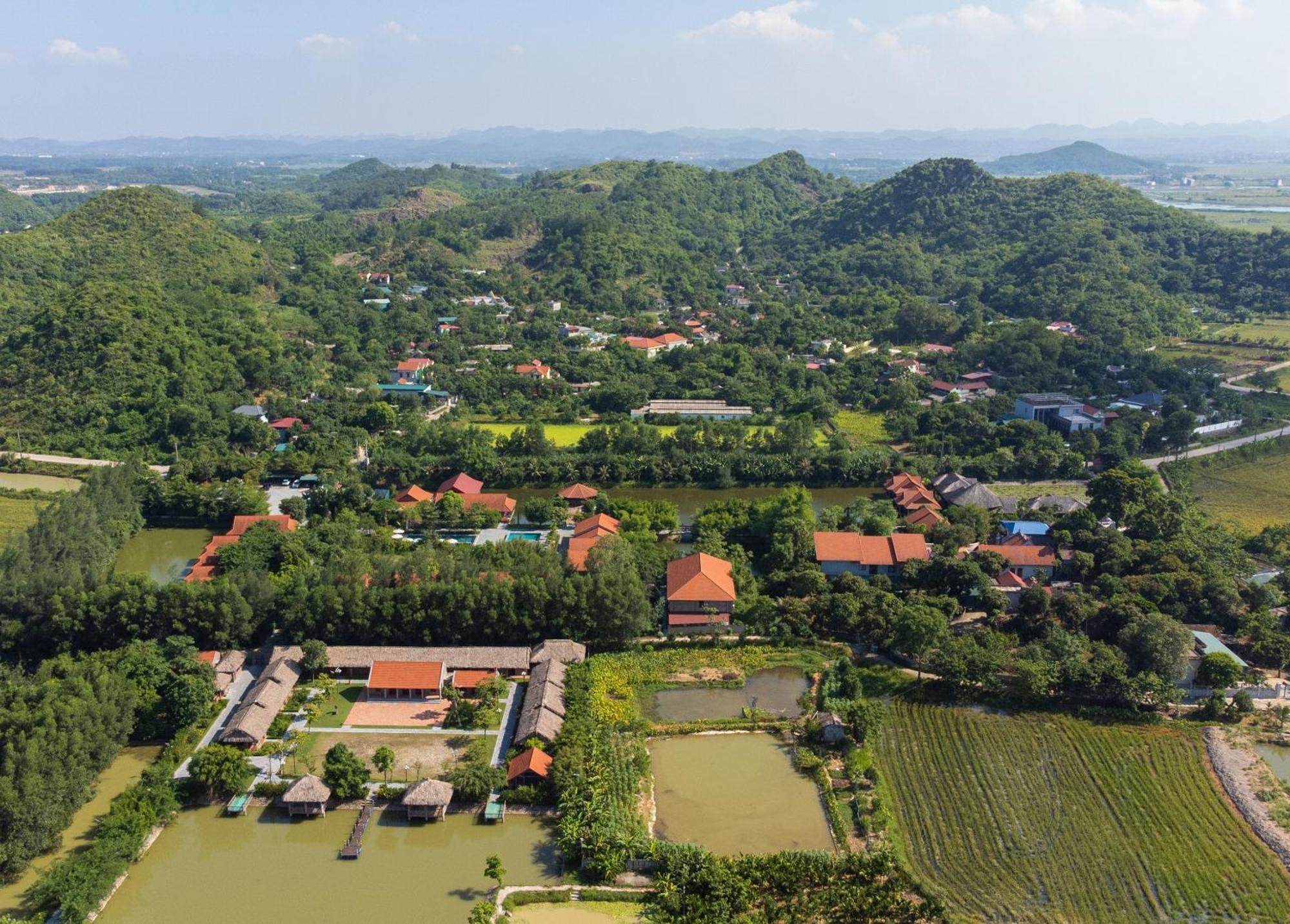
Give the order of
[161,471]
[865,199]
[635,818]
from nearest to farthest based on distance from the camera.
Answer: [635,818]
[161,471]
[865,199]

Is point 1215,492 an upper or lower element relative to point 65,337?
lower

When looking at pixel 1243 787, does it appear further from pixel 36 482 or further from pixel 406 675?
pixel 36 482

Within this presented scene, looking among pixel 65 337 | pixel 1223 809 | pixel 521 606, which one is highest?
pixel 65 337

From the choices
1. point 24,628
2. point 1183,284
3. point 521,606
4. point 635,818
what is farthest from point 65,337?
point 1183,284

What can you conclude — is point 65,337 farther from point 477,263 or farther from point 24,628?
point 477,263

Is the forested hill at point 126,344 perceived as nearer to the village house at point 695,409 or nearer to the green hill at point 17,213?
the village house at point 695,409

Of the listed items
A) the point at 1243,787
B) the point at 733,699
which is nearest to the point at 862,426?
the point at 733,699

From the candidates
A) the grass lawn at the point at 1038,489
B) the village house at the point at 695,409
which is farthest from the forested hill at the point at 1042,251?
the village house at the point at 695,409

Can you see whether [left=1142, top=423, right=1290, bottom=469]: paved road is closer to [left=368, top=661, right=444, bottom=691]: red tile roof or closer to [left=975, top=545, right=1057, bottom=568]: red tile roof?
[left=975, top=545, right=1057, bottom=568]: red tile roof
